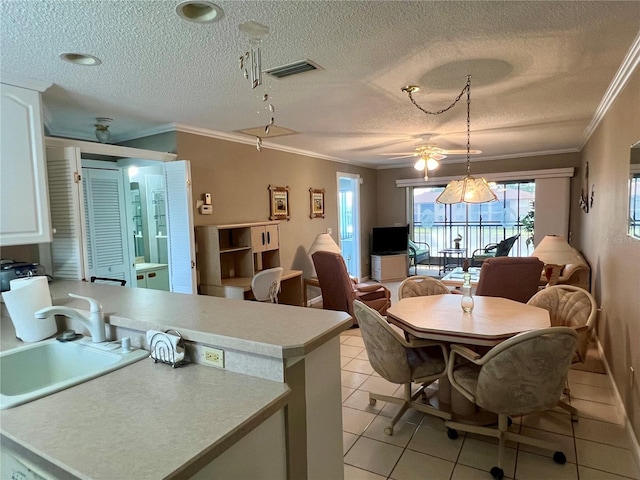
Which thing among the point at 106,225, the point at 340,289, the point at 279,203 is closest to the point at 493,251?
the point at 340,289

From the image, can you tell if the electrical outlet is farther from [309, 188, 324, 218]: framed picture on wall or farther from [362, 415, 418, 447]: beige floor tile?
[309, 188, 324, 218]: framed picture on wall

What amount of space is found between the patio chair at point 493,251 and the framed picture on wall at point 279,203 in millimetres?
3955

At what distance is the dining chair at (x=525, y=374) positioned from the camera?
1876 mm

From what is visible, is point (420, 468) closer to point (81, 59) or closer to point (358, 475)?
point (358, 475)

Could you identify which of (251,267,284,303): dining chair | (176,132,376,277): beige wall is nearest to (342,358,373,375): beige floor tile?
(251,267,284,303): dining chair

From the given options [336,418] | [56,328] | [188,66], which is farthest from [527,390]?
[188,66]

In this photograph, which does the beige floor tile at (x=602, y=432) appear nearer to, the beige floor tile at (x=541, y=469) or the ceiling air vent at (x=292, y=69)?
the beige floor tile at (x=541, y=469)

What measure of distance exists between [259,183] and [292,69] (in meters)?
2.62

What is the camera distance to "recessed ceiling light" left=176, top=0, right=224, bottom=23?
1574 millimetres

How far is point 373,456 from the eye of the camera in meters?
2.25

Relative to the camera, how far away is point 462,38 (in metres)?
1.98

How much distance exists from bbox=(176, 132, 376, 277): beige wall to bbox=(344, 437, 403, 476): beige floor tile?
268 cm

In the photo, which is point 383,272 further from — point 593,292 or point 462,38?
point 462,38

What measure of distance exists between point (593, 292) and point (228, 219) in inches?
163
